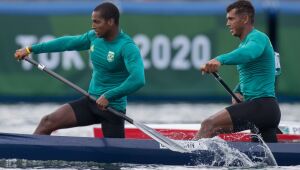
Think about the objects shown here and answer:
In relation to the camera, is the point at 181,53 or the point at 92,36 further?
the point at 181,53

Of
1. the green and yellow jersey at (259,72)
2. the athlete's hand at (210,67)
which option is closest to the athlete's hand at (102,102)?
the athlete's hand at (210,67)

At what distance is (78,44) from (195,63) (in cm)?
893

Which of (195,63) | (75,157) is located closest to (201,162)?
(75,157)

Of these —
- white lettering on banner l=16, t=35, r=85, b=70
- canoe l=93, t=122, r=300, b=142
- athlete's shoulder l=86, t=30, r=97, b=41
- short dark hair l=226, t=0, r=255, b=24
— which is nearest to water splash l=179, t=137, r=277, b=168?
short dark hair l=226, t=0, r=255, b=24

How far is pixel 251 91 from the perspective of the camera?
13062 millimetres

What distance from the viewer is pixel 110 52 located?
515 inches

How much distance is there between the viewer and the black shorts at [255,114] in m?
12.9

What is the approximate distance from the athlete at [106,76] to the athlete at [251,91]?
0.95 m

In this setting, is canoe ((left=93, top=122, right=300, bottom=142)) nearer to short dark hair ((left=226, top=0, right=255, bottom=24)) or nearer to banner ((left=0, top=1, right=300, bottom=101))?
short dark hair ((left=226, top=0, right=255, bottom=24))

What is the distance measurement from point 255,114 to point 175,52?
939 centimetres

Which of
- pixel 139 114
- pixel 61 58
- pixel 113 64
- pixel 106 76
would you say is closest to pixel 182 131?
pixel 106 76

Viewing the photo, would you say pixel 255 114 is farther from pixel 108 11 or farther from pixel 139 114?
pixel 139 114

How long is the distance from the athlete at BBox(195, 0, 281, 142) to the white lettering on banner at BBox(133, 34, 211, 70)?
29.5 feet

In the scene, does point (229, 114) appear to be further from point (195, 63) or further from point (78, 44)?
point (195, 63)
